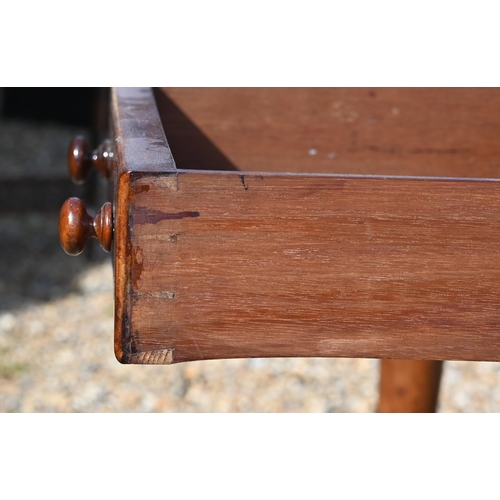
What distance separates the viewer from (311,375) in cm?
271

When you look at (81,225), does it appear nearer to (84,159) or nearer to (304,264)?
(304,264)

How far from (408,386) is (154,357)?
96 centimetres

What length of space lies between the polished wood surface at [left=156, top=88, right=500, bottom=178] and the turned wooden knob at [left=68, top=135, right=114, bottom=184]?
24cm

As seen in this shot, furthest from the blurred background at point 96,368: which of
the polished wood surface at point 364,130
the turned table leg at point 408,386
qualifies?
the polished wood surface at point 364,130

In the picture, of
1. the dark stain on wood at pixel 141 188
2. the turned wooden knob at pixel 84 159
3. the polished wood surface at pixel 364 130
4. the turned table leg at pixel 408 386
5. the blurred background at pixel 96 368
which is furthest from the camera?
the blurred background at pixel 96 368

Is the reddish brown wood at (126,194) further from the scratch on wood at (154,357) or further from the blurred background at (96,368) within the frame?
the blurred background at (96,368)

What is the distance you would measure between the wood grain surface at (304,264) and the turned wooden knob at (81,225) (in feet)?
0.31

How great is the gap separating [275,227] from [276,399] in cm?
193

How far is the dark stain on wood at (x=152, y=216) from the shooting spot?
664 mm

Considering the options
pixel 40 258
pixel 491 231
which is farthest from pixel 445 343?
pixel 40 258

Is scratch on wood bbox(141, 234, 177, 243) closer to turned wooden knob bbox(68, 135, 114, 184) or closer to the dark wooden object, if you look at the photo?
the dark wooden object

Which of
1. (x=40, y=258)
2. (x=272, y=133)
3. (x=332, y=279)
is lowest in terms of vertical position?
(x=40, y=258)

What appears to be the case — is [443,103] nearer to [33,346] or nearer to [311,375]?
[311,375]

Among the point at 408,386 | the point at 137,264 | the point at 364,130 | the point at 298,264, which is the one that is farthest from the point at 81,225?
the point at 408,386
